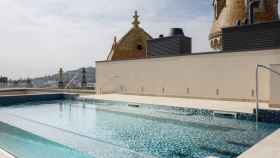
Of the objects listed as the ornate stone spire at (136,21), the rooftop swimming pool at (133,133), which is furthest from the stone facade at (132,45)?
the rooftop swimming pool at (133,133)

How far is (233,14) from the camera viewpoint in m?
26.1

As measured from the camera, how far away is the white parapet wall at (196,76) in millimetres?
11250

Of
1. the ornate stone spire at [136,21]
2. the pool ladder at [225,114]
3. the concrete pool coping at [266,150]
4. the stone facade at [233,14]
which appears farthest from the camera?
the stone facade at [233,14]

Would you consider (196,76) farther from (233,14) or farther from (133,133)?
(233,14)

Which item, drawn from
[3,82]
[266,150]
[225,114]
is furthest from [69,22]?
[266,150]

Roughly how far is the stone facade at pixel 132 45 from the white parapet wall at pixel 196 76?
447 centimetres

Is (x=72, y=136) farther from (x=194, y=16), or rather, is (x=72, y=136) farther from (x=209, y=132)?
(x=194, y=16)

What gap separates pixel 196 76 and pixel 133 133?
663 cm

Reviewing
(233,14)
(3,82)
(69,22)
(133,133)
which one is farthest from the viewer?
(233,14)

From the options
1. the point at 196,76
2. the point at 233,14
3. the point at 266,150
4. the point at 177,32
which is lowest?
the point at 266,150

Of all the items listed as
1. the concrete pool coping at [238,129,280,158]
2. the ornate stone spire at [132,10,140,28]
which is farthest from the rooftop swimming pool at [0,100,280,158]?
the ornate stone spire at [132,10,140,28]

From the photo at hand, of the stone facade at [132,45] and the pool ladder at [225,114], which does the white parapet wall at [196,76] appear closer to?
the pool ladder at [225,114]

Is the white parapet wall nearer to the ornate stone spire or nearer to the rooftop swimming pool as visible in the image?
the rooftop swimming pool

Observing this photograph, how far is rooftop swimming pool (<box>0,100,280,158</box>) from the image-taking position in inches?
214
